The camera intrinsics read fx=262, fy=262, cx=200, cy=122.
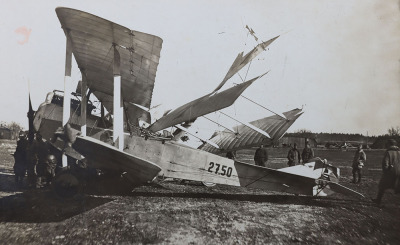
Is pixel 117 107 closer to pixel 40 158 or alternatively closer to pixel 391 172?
pixel 40 158

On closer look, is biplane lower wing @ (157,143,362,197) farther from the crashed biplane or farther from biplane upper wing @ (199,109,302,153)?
biplane upper wing @ (199,109,302,153)

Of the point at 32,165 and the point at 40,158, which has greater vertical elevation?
the point at 40,158

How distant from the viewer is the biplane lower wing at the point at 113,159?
416cm

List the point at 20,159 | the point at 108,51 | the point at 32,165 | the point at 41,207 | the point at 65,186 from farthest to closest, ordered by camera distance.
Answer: the point at 20,159, the point at 32,165, the point at 108,51, the point at 65,186, the point at 41,207

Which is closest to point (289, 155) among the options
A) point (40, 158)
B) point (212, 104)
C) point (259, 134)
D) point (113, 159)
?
point (259, 134)

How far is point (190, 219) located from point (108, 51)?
13.3 feet

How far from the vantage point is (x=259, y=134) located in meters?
7.66

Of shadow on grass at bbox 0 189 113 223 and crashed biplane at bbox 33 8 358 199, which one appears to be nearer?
shadow on grass at bbox 0 189 113 223

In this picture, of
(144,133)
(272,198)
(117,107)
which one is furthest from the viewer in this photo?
→ (272,198)

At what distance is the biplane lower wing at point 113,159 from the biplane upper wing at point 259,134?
3216mm

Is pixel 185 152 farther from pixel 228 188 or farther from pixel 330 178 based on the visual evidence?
pixel 330 178

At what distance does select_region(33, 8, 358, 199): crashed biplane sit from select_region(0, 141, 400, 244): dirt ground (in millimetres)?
544

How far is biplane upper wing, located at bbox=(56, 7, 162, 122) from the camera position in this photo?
478 centimetres

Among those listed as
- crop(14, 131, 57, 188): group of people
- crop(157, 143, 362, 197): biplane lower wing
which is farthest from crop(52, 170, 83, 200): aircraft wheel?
crop(157, 143, 362, 197): biplane lower wing
